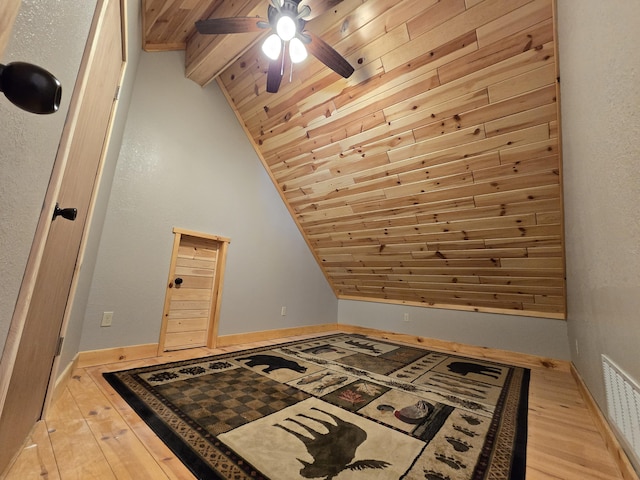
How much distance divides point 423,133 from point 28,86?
105 inches

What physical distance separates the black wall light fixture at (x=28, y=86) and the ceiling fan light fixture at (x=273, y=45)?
6.00 feet

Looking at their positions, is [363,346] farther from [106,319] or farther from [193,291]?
[106,319]

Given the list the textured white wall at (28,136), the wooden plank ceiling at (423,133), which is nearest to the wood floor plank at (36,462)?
the textured white wall at (28,136)

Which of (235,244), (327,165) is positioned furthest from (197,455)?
(327,165)

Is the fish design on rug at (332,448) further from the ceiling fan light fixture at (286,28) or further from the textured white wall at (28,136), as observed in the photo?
the ceiling fan light fixture at (286,28)

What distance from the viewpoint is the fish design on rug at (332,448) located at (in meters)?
1.18

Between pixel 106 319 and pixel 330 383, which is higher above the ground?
pixel 106 319

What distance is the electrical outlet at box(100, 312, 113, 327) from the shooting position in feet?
7.72

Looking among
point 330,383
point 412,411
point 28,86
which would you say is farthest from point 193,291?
point 28,86

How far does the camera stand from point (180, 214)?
9.57 ft

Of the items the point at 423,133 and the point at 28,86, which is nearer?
the point at 28,86

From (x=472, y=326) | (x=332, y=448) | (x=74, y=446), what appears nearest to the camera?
(x=74, y=446)

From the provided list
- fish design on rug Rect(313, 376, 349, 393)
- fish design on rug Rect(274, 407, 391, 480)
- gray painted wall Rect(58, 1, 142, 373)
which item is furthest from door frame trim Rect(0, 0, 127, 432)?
fish design on rug Rect(313, 376, 349, 393)

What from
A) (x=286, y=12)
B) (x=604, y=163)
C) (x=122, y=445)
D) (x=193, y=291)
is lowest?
(x=122, y=445)
